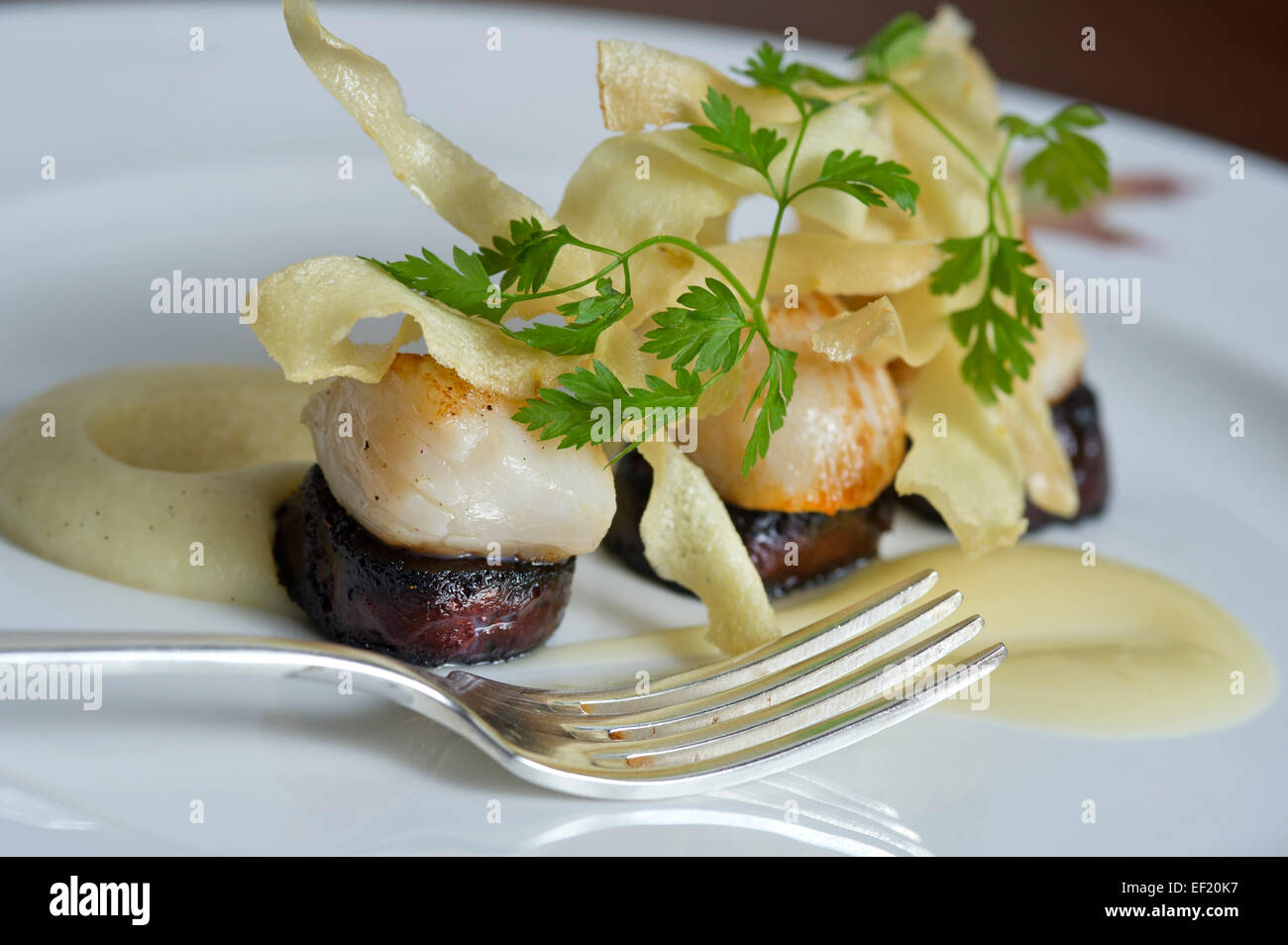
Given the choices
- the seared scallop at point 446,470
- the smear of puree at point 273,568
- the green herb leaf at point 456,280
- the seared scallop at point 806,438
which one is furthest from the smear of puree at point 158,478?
the seared scallop at point 806,438

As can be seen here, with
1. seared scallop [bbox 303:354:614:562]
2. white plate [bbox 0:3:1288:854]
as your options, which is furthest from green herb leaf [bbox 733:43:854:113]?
white plate [bbox 0:3:1288:854]

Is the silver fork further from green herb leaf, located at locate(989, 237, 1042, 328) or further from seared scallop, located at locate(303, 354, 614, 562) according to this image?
green herb leaf, located at locate(989, 237, 1042, 328)

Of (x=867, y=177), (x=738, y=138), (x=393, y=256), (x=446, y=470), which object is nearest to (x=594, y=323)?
(x=446, y=470)

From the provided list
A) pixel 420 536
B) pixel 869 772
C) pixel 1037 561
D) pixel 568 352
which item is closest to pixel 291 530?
pixel 420 536

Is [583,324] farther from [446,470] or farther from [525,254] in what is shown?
[446,470]

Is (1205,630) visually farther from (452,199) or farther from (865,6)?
(865,6)
